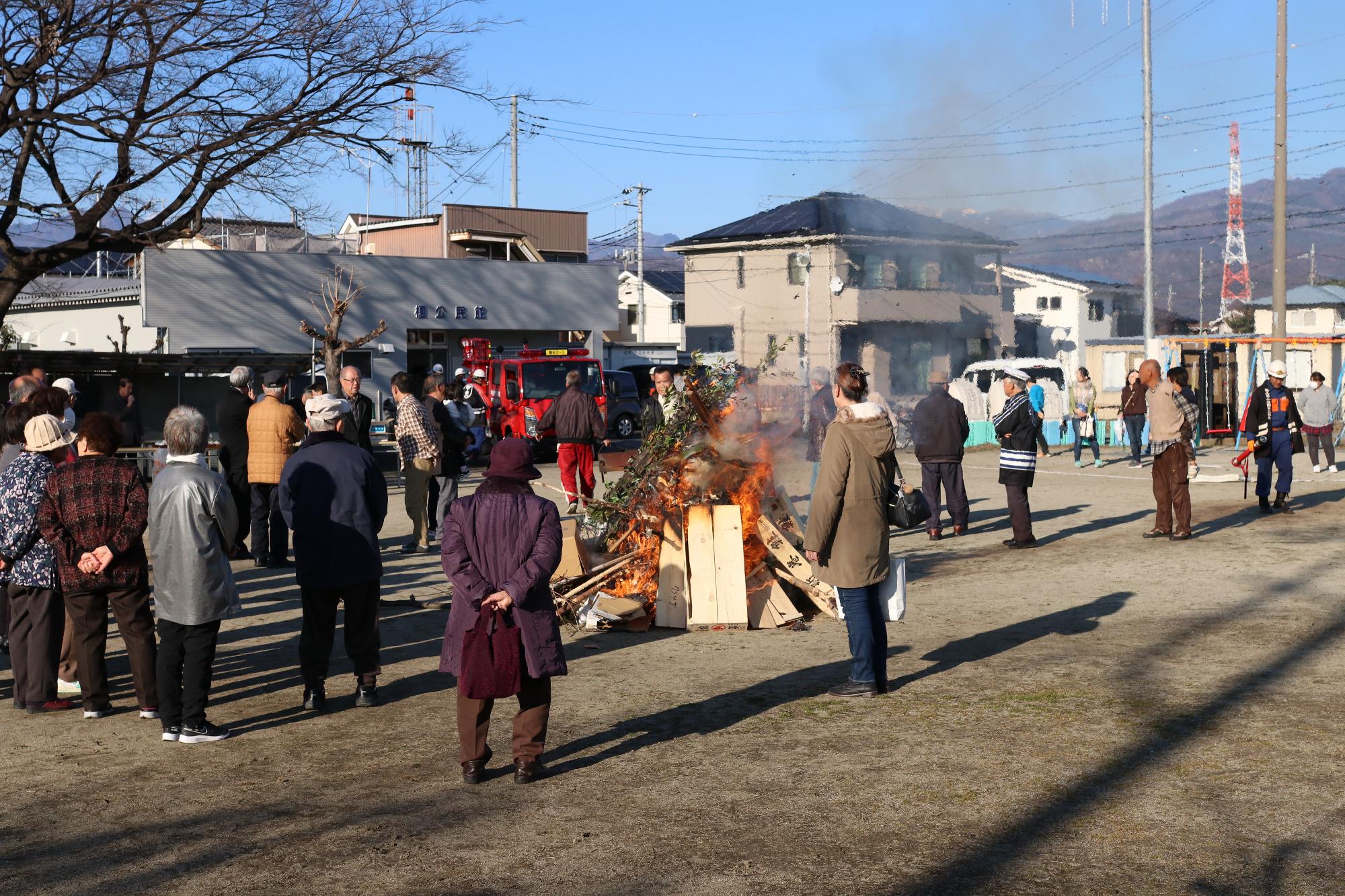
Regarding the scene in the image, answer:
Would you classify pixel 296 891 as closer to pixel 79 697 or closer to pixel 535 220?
pixel 79 697

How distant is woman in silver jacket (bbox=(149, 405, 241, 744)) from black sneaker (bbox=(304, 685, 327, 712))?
2.08 feet

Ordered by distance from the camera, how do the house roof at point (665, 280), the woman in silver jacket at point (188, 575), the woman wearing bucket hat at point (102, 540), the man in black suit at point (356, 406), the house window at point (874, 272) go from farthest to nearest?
1. the house roof at point (665, 280)
2. the house window at point (874, 272)
3. the man in black suit at point (356, 406)
4. the woman wearing bucket hat at point (102, 540)
5. the woman in silver jacket at point (188, 575)

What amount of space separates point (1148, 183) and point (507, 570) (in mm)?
29110

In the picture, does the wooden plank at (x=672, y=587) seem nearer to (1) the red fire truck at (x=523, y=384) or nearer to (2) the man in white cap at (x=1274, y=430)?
(2) the man in white cap at (x=1274, y=430)

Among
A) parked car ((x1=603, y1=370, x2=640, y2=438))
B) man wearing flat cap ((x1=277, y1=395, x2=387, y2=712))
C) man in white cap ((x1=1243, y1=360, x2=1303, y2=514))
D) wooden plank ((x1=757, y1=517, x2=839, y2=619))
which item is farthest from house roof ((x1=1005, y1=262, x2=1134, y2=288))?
man wearing flat cap ((x1=277, y1=395, x2=387, y2=712))

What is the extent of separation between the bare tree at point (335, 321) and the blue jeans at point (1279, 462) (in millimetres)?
18403

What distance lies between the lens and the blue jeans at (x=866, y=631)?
7141 millimetres

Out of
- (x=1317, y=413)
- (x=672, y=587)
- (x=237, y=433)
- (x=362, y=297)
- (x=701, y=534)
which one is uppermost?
(x=362, y=297)

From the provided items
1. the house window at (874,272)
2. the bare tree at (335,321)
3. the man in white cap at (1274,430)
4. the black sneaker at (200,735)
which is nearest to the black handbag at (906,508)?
the black sneaker at (200,735)

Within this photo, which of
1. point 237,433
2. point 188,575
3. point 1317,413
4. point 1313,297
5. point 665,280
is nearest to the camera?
point 188,575

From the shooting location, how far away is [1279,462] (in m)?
15.5

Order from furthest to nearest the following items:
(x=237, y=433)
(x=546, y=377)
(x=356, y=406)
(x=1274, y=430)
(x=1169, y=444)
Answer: (x=546, y=377) → (x=1274, y=430) → (x=1169, y=444) → (x=356, y=406) → (x=237, y=433)

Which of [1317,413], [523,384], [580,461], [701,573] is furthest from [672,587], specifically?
[523,384]

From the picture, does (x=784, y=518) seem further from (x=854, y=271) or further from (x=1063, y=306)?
(x=1063, y=306)
